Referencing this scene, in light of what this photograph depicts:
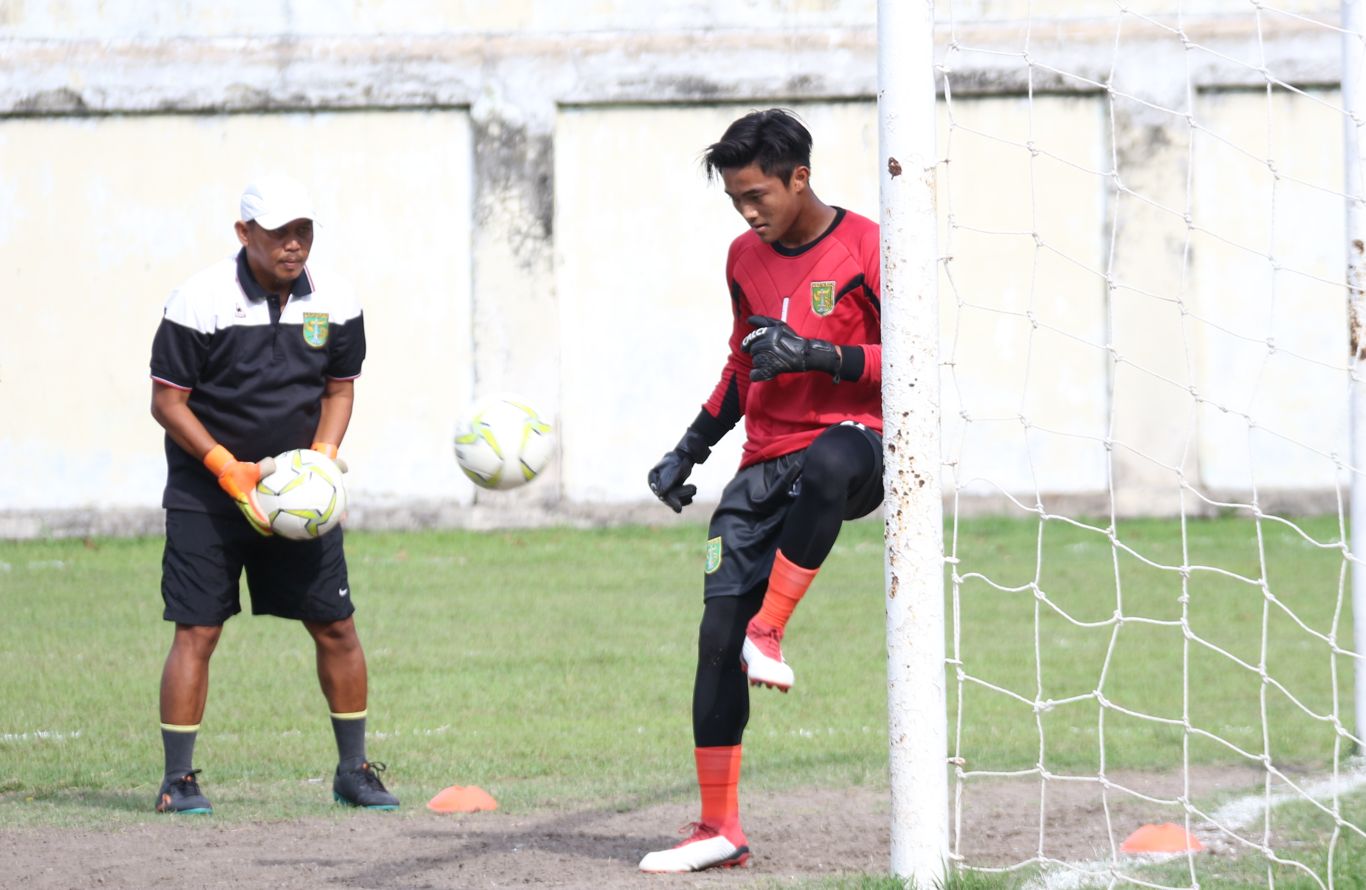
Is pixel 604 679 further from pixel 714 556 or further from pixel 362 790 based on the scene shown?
pixel 714 556

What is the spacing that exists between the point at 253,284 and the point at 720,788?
7.95ft

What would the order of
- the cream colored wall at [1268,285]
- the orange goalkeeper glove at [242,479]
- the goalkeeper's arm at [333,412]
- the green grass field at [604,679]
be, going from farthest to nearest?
the cream colored wall at [1268,285] → the green grass field at [604,679] → the goalkeeper's arm at [333,412] → the orange goalkeeper glove at [242,479]

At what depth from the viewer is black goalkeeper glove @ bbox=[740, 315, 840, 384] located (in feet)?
15.1

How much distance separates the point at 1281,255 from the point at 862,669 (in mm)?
8479

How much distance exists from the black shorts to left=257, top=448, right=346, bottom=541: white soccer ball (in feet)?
0.61

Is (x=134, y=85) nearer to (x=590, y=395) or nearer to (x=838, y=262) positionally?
(x=590, y=395)

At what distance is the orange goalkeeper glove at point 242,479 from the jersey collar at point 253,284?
1.84 ft

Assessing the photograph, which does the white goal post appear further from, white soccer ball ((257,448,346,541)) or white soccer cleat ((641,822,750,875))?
white soccer ball ((257,448,346,541))

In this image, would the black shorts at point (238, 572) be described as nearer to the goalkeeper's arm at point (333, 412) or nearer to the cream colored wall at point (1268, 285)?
the goalkeeper's arm at point (333, 412)

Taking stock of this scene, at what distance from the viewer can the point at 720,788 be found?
4.98 meters

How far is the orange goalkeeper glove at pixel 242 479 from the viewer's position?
5695 mm

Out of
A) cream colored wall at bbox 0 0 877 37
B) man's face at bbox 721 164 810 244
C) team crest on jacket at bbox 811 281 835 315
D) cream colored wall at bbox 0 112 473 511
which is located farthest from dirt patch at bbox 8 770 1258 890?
cream colored wall at bbox 0 0 877 37

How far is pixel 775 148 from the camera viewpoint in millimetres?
4914

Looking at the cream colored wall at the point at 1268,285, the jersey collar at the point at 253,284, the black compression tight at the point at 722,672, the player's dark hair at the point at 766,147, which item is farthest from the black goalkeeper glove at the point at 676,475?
the cream colored wall at the point at 1268,285
